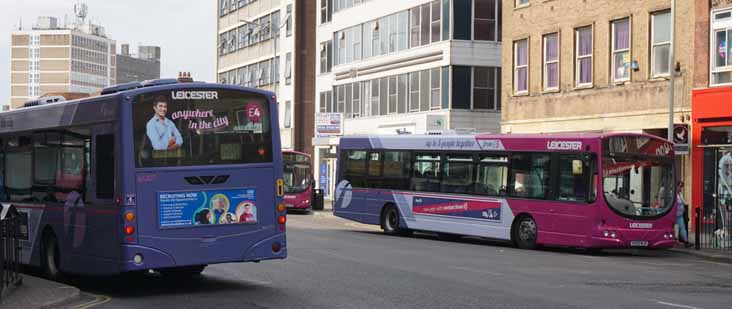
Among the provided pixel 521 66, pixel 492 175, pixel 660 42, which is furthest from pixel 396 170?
pixel 521 66

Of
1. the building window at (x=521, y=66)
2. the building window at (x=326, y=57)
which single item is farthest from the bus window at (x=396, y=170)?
the building window at (x=326, y=57)

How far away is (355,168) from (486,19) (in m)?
15.6

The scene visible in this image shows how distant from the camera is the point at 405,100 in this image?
2010 inches

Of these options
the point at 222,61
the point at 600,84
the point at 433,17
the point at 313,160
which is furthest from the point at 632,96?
the point at 222,61

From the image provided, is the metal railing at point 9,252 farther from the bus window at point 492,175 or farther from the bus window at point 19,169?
the bus window at point 492,175

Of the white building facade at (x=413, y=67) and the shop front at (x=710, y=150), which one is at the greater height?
the white building facade at (x=413, y=67)

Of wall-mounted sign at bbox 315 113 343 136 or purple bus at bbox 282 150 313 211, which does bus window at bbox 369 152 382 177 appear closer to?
purple bus at bbox 282 150 313 211

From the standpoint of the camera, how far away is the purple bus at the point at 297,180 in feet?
164

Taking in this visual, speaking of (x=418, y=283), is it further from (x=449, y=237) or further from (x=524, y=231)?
(x=449, y=237)

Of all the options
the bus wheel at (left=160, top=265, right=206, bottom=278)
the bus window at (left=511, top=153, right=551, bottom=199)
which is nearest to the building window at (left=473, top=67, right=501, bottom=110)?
the bus window at (left=511, top=153, right=551, bottom=199)

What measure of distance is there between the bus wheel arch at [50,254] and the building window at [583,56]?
23147 millimetres

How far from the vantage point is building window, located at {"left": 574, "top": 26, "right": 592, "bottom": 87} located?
37.1 m

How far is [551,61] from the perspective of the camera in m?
39.2

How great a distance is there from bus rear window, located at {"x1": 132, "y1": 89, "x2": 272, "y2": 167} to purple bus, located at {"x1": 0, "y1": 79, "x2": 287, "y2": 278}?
14 mm
